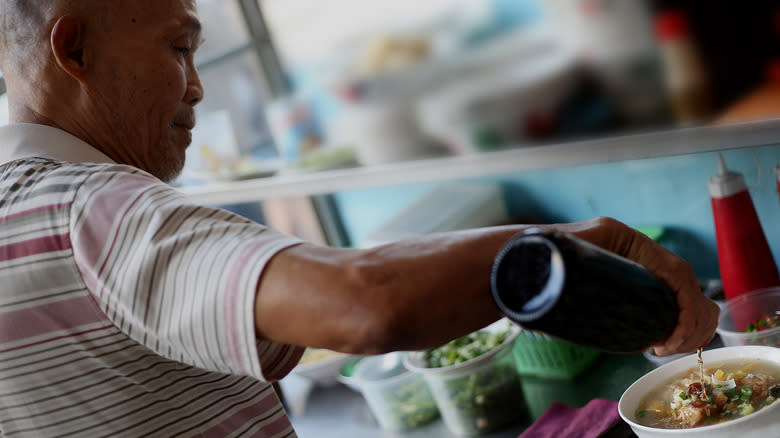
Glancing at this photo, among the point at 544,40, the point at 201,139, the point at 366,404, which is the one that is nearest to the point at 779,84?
the point at 544,40

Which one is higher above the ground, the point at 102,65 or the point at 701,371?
the point at 102,65

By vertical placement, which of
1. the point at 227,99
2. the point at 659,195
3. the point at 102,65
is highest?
the point at 102,65

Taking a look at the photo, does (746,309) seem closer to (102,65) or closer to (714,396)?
(714,396)

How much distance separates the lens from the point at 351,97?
5.16 ft

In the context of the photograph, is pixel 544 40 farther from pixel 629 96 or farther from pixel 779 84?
pixel 779 84

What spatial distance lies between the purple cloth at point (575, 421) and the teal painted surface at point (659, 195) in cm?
41

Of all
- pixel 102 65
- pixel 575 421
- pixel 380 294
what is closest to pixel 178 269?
pixel 380 294

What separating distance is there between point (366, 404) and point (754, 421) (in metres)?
1.14

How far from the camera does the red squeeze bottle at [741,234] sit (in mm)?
1260

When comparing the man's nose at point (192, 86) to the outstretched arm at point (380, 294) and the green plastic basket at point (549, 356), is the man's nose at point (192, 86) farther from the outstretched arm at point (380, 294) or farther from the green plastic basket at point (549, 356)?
the green plastic basket at point (549, 356)

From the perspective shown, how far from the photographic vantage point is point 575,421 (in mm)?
1296

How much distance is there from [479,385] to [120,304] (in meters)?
0.95

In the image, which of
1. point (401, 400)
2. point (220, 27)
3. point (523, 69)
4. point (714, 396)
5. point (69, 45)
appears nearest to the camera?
point (69, 45)

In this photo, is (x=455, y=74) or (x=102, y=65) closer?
(x=102, y=65)
